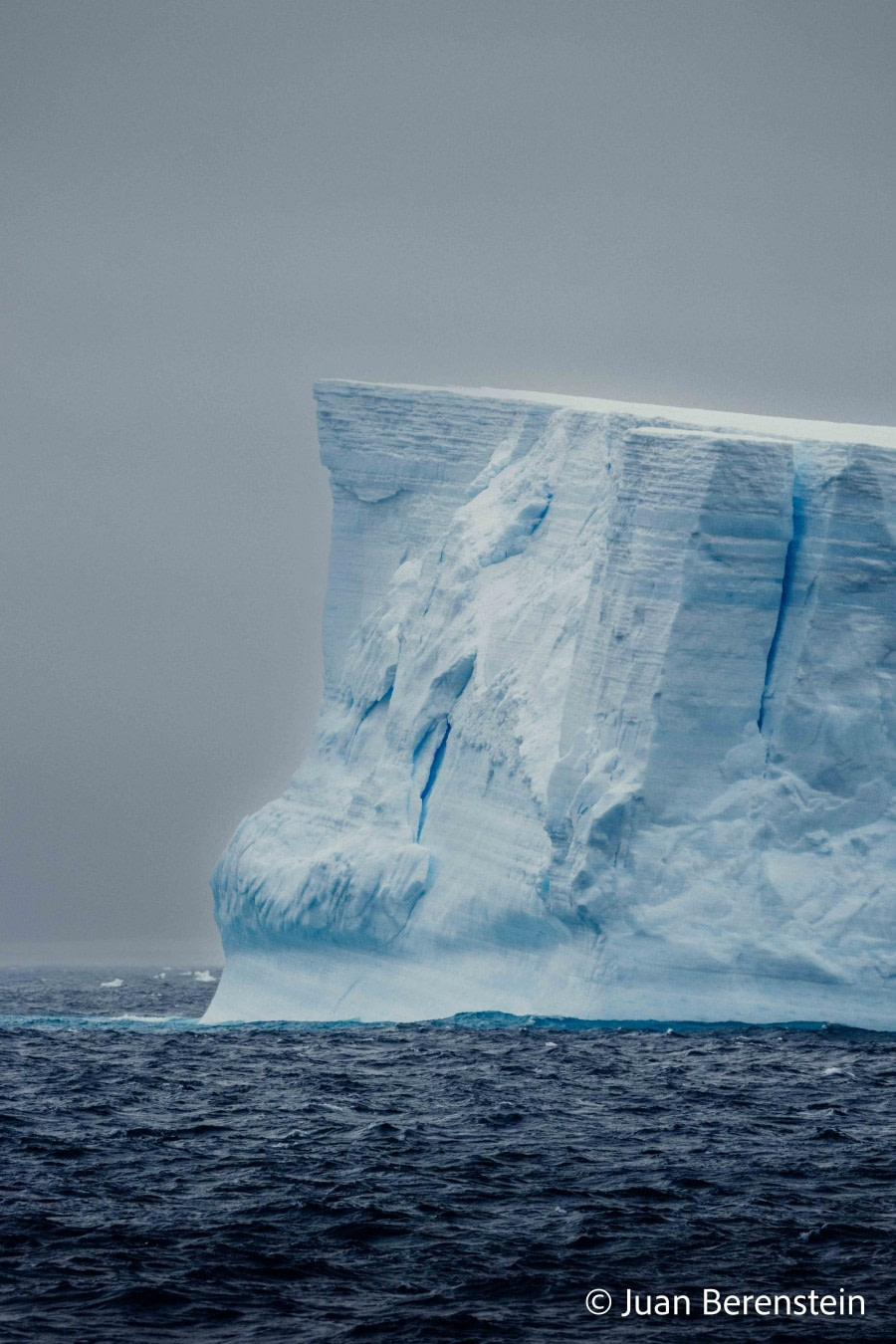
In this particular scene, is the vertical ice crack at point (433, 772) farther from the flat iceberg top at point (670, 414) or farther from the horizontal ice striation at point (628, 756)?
the flat iceberg top at point (670, 414)

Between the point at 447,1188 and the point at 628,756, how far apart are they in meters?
8.64

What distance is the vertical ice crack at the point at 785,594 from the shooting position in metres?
19.4

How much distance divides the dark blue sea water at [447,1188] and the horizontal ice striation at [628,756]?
1296 mm

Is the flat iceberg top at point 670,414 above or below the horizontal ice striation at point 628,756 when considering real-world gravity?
above

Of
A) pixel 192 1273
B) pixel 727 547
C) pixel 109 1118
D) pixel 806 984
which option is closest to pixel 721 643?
pixel 727 547

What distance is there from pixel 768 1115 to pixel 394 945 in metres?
8.51

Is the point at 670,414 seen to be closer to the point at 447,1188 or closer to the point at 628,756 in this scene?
the point at 628,756

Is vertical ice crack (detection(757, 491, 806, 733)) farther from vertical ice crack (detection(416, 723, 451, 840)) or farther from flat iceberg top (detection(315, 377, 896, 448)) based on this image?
vertical ice crack (detection(416, 723, 451, 840))

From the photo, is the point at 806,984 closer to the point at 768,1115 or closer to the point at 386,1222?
the point at 768,1115

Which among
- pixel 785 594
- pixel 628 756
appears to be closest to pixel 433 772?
pixel 628 756

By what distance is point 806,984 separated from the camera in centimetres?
1844

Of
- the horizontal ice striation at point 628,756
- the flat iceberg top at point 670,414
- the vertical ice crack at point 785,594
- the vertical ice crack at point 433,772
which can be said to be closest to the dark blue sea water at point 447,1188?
the horizontal ice striation at point 628,756

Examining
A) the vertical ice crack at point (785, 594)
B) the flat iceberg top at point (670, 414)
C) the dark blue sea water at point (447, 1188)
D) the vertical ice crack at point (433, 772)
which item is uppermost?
the flat iceberg top at point (670, 414)

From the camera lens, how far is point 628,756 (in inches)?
755
